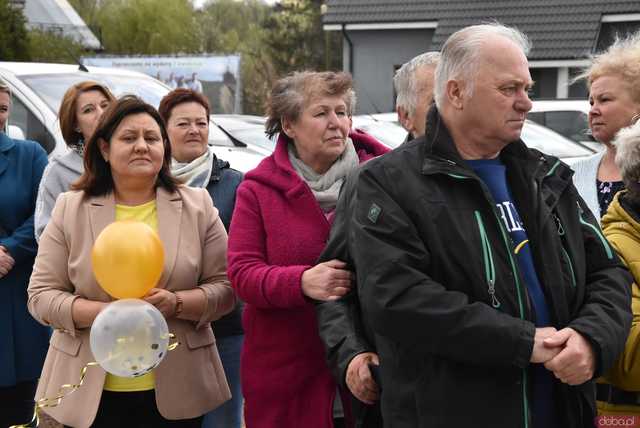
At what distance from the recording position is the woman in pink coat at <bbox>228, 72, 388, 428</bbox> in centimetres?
361

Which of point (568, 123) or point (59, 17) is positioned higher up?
point (59, 17)

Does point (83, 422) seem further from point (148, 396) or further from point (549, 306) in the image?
point (549, 306)

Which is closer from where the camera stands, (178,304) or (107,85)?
(178,304)

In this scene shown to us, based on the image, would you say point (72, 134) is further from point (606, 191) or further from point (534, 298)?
point (534, 298)

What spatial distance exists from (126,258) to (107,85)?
19.1ft

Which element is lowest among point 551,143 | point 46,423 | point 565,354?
point 46,423

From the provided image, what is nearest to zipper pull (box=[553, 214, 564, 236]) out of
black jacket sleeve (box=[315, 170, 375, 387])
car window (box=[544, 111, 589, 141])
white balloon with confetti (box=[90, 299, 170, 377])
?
black jacket sleeve (box=[315, 170, 375, 387])

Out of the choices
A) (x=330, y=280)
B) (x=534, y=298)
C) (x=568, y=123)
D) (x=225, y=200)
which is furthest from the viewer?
(x=568, y=123)

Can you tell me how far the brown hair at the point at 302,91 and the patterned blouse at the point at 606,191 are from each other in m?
1.16

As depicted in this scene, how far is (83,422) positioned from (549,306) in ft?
6.12

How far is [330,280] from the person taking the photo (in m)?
3.18

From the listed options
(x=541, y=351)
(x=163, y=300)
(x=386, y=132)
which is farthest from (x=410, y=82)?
(x=386, y=132)

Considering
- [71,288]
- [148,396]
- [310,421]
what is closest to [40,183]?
[71,288]

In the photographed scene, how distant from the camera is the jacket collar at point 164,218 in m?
3.78
